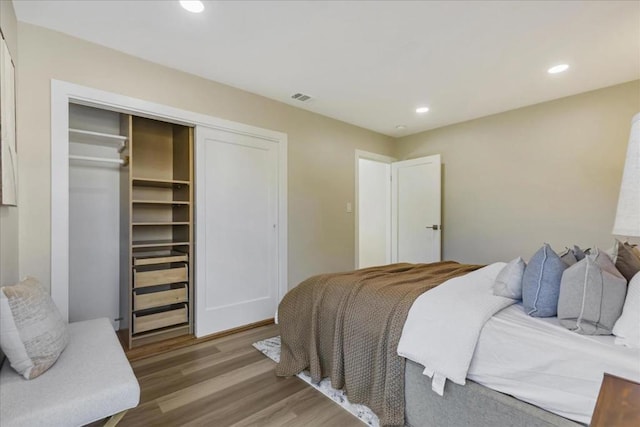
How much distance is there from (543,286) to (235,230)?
2556 mm

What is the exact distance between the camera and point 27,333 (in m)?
1.31

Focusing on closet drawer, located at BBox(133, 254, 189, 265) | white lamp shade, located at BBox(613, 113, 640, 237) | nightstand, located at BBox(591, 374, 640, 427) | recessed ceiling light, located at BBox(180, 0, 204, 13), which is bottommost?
nightstand, located at BBox(591, 374, 640, 427)

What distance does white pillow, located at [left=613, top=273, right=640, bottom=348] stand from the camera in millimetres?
1119

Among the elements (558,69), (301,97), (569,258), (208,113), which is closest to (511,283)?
(569,258)

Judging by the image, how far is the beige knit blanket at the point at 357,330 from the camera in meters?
1.62

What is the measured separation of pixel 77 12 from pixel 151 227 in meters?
1.91

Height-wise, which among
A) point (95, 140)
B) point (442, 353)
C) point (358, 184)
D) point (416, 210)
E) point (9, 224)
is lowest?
point (442, 353)

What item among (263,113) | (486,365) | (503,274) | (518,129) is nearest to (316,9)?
(263,113)

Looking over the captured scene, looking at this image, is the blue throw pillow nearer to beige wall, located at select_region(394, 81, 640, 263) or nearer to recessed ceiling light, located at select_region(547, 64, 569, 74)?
recessed ceiling light, located at select_region(547, 64, 569, 74)

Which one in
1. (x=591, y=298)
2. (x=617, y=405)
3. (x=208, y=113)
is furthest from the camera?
(x=208, y=113)

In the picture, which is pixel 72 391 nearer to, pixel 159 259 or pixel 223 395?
pixel 223 395

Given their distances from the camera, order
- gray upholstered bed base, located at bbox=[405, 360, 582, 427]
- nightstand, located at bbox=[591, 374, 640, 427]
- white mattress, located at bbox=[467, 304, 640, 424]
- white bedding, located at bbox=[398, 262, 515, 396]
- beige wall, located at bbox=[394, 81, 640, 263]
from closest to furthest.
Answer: nightstand, located at bbox=[591, 374, 640, 427] → white mattress, located at bbox=[467, 304, 640, 424] → gray upholstered bed base, located at bbox=[405, 360, 582, 427] → white bedding, located at bbox=[398, 262, 515, 396] → beige wall, located at bbox=[394, 81, 640, 263]

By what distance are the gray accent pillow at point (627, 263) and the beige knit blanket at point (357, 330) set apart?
88cm

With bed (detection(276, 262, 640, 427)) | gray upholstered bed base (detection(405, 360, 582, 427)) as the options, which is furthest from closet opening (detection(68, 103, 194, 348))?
gray upholstered bed base (detection(405, 360, 582, 427))
